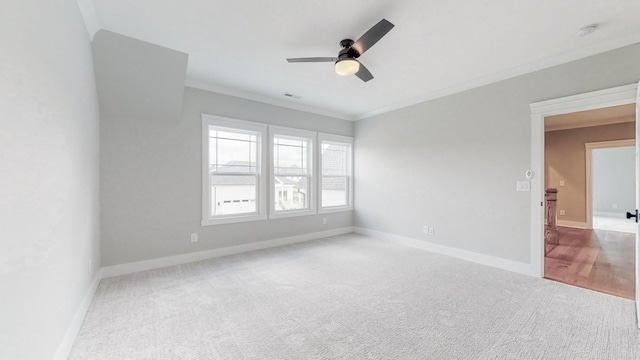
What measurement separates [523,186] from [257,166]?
404cm

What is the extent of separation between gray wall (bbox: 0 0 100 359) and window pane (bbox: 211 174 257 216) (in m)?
1.91

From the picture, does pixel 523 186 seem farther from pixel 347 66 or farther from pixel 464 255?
pixel 347 66

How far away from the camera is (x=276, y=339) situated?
2.01 m

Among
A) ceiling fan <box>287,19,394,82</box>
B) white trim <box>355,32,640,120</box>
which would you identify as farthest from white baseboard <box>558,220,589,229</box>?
ceiling fan <box>287,19,394,82</box>

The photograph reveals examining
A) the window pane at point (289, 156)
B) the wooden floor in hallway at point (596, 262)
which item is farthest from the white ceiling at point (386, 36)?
the wooden floor in hallway at point (596, 262)

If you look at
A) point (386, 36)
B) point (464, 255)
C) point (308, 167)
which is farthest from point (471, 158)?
point (308, 167)

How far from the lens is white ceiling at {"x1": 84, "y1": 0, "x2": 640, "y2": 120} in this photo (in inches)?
87.4

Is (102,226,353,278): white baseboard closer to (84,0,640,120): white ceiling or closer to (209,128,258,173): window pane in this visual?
(209,128,258,173): window pane

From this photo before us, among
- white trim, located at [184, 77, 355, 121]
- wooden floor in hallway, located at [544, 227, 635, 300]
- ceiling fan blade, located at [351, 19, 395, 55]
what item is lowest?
wooden floor in hallway, located at [544, 227, 635, 300]

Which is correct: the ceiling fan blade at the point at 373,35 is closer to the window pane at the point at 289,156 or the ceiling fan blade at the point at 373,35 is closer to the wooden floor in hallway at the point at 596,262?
the window pane at the point at 289,156

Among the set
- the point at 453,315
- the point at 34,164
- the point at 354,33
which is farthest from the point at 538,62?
the point at 34,164

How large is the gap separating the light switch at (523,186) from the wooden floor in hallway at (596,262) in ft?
3.73

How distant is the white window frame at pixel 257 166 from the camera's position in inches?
157

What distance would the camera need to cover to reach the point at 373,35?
2230mm
